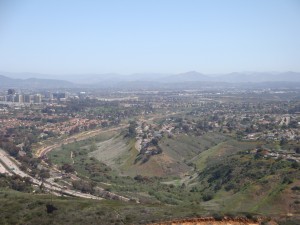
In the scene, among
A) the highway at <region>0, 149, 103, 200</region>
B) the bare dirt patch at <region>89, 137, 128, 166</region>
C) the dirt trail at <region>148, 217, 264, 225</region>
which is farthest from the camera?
the bare dirt patch at <region>89, 137, 128, 166</region>

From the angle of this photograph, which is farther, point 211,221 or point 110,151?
point 110,151

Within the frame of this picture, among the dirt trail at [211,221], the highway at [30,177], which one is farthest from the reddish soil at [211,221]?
the highway at [30,177]

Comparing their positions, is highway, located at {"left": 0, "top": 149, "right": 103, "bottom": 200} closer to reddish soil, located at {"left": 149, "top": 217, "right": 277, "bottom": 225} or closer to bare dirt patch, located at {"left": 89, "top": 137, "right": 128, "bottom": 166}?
bare dirt patch, located at {"left": 89, "top": 137, "right": 128, "bottom": 166}

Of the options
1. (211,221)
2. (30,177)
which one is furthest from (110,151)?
(211,221)

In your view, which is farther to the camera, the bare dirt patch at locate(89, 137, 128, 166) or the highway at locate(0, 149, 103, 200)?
the bare dirt patch at locate(89, 137, 128, 166)

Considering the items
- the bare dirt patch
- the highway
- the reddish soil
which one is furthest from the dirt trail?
the bare dirt patch

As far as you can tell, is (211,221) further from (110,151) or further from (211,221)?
(110,151)

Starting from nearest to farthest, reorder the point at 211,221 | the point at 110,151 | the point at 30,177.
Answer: the point at 211,221 → the point at 30,177 → the point at 110,151

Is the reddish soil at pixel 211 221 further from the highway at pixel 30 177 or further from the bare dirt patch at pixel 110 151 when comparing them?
the bare dirt patch at pixel 110 151

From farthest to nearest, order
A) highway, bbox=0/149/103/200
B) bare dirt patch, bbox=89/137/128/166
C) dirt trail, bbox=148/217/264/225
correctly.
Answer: bare dirt patch, bbox=89/137/128/166
highway, bbox=0/149/103/200
dirt trail, bbox=148/217/264/225

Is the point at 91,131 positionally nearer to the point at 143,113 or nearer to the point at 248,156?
the point at 143,113

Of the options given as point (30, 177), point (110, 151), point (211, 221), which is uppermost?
point (211, 221)

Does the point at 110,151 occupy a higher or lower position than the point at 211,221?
lower
